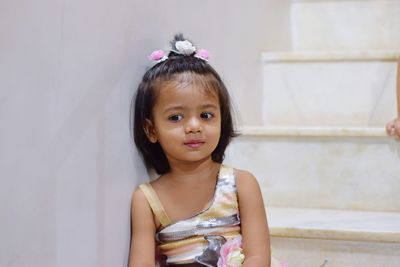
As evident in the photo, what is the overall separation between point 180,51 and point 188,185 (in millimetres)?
236

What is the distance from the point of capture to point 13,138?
694 mm

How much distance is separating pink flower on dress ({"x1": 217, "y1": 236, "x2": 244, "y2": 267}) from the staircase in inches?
11.1

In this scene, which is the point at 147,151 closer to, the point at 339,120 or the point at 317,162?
the point at 317,162

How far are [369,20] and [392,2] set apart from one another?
10 cm

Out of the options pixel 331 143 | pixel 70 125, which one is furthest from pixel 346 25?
pixel 70 125

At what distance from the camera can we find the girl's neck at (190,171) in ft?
3.71

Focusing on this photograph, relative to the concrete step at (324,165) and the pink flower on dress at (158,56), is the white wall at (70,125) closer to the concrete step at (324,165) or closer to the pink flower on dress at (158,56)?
the pink flower on dress at (158,56)

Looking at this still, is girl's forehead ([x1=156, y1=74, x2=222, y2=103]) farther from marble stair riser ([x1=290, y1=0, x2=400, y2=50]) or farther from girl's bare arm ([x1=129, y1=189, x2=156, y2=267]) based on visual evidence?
marble stair riser ([x1=290, y1=0, x2=400, y2=50])

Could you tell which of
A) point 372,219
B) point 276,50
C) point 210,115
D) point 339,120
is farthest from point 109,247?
point 276,50

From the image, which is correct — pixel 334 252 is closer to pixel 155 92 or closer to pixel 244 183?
pixel 244 183

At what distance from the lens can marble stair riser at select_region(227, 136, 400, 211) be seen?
157cm

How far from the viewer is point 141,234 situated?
1.07 m

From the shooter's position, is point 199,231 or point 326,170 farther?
point 326,170

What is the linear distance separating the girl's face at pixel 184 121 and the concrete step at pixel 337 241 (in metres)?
0.37
